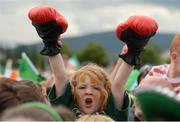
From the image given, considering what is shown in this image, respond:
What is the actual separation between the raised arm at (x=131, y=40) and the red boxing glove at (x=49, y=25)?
39 centimetres

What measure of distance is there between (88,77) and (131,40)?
0.39 m

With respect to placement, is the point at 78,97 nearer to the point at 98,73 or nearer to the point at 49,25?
the point at 98,73

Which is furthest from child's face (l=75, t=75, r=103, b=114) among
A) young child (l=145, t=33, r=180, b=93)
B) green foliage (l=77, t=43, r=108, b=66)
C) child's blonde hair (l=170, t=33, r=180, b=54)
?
green foliage (l=77, t=43, r=108, b=66)

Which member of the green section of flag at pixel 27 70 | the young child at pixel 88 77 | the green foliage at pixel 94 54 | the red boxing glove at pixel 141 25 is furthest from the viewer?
the green foliage at pixel 94 54

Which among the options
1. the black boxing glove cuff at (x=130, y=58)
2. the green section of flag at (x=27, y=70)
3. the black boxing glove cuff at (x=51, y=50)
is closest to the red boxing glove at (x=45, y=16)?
the black boxing glove cuff at (x=51, y=50)

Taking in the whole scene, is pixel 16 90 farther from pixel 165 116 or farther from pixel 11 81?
pixel 165 116

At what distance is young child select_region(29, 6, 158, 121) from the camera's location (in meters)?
3.66

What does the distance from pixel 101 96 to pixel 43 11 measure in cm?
69

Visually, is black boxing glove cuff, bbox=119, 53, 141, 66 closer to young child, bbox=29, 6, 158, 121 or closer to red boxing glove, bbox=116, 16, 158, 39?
young child, bbox=29, 6, 158, 121

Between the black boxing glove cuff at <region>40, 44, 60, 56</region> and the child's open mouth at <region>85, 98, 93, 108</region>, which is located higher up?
the black boxing glove cuff at <region>40, 44, 60, 56</region>

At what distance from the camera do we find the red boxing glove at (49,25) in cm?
363

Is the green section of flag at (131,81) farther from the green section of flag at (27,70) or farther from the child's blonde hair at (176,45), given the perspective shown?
the child's blonde hair at (176,45)

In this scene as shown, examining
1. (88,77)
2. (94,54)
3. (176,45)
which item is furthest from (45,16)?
(94,54)

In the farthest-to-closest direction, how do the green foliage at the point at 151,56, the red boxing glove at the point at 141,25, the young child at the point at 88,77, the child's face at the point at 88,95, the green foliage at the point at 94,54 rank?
the green foliage at the point at 94,54
the green foliage at the point at 151,56
the child's face at the point at 88,95
the young child at the point at 88,77
the red boxing glove at the point at 141,25
